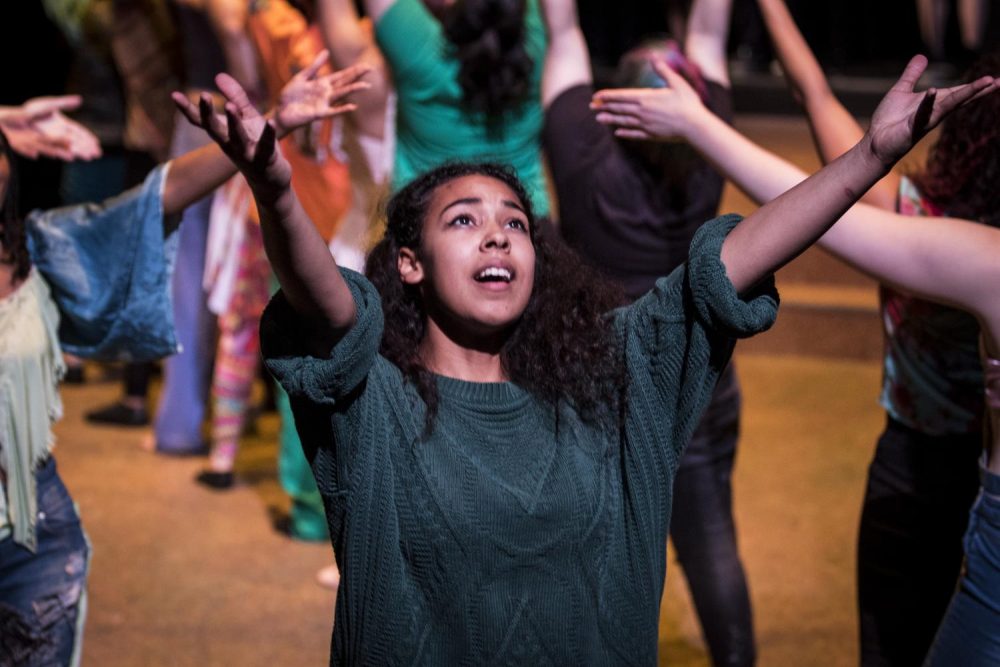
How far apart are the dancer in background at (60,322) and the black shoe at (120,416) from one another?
2.57m

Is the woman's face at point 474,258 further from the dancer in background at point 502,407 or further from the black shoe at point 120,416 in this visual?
the black shoe at point 120,416

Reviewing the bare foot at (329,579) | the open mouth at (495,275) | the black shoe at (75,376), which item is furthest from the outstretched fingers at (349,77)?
the black shoe at (75,376)

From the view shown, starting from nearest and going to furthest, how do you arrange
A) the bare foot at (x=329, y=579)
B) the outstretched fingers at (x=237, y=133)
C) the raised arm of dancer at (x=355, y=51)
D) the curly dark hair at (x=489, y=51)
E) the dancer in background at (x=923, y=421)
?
1. the outstretched fingers at (x=237, y=133)
2. the dancer in background at (x=923, y=421)
3. the curly dark hair at (x=489, y=51)
4. the raised arm of dancer at (x=355, y=51)
5. the bare foot at (x=329, y=579)

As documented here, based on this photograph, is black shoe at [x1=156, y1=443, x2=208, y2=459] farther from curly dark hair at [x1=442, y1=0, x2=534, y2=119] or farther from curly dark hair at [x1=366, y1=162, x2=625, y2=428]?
curly dark hair at [x1=366, y1=162, x2=625, y2=428]

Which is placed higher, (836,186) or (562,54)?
(562,54)

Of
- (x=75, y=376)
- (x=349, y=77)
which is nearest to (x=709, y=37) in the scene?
(x=349, y=77)

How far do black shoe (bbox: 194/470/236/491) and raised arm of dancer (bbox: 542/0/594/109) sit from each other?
1857 millimetres

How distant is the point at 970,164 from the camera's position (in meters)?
2.14

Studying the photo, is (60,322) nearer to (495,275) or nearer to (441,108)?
(495,275)

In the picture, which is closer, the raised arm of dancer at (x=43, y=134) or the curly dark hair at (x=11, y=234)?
the curly dark hair at (x=11, y=234)

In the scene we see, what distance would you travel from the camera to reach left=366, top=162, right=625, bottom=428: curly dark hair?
1.72 metres

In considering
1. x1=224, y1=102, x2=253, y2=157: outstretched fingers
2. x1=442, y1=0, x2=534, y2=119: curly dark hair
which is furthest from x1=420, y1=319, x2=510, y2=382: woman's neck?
x1=442, y1=0, x2=534, y2=119: curly dark hair

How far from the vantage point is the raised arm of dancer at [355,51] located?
313 centimetres

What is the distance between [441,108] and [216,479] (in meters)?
1.67
